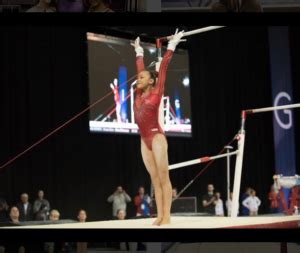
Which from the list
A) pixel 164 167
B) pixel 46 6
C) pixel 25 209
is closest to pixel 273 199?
pixel 164 167

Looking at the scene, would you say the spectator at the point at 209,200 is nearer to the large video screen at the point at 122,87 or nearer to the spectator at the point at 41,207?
the large video screen at the point at 122,87

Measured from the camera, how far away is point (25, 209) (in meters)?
2.79

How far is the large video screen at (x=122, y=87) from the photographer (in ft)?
9.72

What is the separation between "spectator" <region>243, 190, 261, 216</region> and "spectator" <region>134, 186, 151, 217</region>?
1.78ft

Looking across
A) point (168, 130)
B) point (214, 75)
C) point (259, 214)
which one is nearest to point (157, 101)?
point (168, 130)

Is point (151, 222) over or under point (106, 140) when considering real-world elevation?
under

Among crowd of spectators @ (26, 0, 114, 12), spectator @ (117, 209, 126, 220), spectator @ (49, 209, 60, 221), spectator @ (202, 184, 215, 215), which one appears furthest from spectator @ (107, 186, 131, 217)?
crowd of spectators @ (26, 0, 114, 12)

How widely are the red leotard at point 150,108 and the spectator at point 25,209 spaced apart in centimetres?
71

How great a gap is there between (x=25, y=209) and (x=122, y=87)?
84 centimetres

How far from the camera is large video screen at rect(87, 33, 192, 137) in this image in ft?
9.72

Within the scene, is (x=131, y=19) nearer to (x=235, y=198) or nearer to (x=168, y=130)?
(x=168, y=130)

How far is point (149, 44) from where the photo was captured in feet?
9.77

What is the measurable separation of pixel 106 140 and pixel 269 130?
3.00ft

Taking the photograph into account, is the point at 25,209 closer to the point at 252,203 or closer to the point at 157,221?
the point at 157,221
